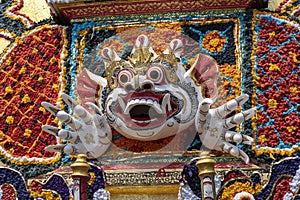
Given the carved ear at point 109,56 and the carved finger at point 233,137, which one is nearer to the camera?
the carved finger at point 233,137

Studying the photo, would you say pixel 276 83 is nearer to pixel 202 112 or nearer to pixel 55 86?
pixel 202 112

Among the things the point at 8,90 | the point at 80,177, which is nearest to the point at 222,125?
the point at 80,177

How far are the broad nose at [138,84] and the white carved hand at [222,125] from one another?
418 millimetres

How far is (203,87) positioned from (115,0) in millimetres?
1154

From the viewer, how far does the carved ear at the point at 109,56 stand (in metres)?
6.83

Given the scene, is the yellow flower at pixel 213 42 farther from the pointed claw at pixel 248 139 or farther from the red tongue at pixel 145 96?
the pointed claw at pixel 248 139

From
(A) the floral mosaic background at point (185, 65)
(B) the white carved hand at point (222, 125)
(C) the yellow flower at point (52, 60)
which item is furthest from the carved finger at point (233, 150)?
(C) the yellow flower at point (52, 60)

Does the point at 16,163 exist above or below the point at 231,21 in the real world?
below

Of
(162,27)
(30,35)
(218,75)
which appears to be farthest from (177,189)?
(30,35)

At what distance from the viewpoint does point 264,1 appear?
7.22 meters

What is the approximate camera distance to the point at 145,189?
652 cm

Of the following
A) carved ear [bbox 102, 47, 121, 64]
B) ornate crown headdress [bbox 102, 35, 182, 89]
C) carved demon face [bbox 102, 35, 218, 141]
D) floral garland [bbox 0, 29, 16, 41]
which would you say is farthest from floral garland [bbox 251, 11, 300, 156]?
floral garland [bbox 0, 29, 16, 41]

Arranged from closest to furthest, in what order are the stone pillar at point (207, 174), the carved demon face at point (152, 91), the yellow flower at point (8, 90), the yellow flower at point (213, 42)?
the stone pillar at point (207, 174)
the carved demon face at point (152, 91)
the yellow flower at point (213, 42)
the yellow flower at point (8, 90)

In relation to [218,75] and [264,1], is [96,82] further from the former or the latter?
[264,1]
